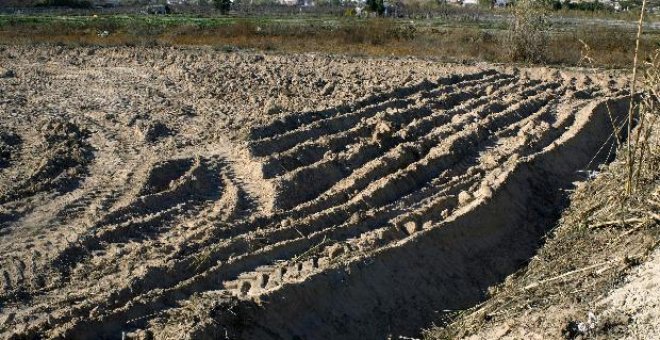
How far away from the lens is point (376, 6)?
47188mm

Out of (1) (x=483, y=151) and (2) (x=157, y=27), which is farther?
(2) (x=157, y=27)

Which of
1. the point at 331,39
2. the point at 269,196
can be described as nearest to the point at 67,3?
the point at 331,39

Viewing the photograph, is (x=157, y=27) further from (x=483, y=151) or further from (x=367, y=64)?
(x=483, y=151)

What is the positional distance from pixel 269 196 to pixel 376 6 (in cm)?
3798

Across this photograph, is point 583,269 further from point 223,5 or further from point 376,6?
point 223,5

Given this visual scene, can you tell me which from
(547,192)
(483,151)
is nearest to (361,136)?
(483,151)

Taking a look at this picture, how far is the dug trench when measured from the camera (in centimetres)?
783

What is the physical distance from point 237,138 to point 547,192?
5.19m

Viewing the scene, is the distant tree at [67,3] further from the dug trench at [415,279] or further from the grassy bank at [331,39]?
the dug trench at [415,279]

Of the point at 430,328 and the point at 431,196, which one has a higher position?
the point at 431,196

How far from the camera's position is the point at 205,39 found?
27.7 m

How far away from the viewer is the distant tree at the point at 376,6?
46.4 meters

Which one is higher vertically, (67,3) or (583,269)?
(67,3)

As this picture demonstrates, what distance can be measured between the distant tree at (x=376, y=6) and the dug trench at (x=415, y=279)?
34.6 meters
